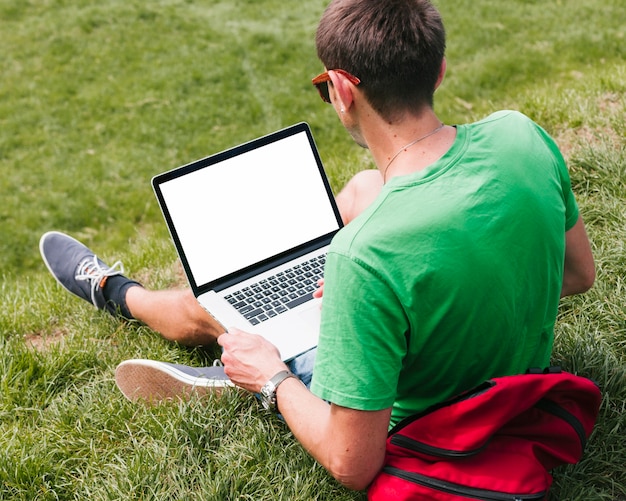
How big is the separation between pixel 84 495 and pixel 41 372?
0.88 metres

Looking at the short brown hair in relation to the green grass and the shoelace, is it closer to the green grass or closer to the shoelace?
the green grass

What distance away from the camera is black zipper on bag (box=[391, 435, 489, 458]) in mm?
2018

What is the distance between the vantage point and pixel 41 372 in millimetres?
3484

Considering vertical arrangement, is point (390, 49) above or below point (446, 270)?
above

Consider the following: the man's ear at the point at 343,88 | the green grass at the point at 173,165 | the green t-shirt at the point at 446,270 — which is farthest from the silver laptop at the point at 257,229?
the man's ear at the point at 343,88

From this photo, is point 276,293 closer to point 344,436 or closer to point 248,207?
point 248,207

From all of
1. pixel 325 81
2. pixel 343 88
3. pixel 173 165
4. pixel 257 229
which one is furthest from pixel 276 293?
pixel 173 165

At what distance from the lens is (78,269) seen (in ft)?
13.4

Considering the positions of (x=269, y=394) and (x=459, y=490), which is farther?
(x=269, y=394)

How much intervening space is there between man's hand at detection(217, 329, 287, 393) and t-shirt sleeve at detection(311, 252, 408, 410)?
509 mm

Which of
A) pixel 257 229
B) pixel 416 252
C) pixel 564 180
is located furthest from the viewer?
pixel 257 229

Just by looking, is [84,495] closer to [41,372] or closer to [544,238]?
[41,372]

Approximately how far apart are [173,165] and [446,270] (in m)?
6.00

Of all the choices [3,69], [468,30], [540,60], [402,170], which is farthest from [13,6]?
[402,170]
